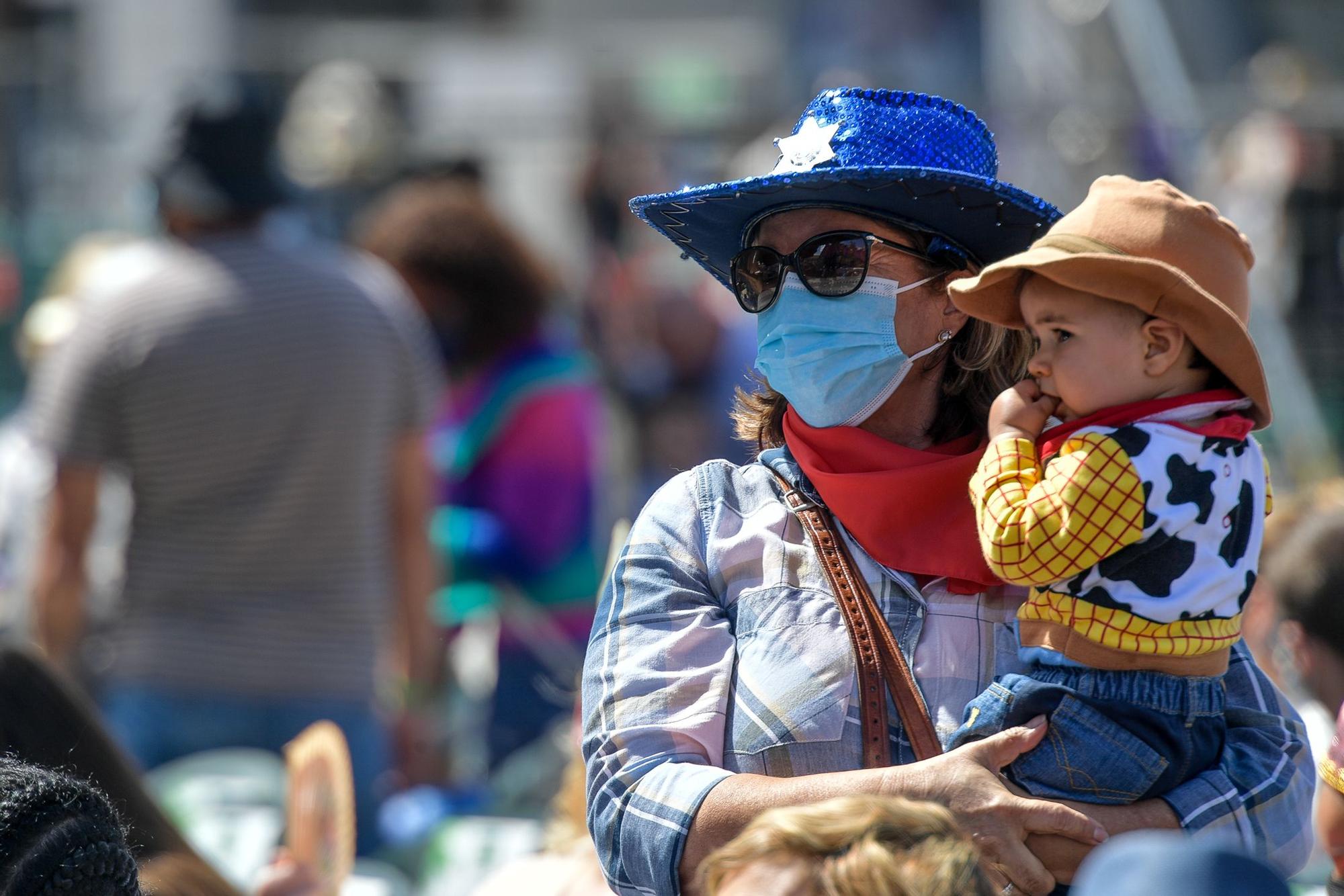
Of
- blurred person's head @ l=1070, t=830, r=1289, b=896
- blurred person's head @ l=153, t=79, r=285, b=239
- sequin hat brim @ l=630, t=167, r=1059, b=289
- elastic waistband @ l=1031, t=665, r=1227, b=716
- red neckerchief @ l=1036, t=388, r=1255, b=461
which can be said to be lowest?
elastic waistband @ l=1031, t=665, r=1227, b=716

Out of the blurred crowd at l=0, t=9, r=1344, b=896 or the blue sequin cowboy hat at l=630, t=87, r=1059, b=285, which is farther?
the blurred crowd at l=0, t=9, r=1344, b=896

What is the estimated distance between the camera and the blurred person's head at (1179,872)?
1269 millimetres

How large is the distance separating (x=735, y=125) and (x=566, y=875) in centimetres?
941

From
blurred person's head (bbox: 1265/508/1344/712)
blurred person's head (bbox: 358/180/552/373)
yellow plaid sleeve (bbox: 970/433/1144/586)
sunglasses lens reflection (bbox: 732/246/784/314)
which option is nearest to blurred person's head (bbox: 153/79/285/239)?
blurred person's head (bbox: 358/180/552/373)

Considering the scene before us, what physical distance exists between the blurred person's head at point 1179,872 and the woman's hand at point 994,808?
0.48 metres

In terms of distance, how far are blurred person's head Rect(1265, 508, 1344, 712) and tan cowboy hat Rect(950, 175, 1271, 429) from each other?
4.56 ft

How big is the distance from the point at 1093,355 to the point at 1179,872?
0.80m

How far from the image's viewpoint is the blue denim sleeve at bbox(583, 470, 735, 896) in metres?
1.91

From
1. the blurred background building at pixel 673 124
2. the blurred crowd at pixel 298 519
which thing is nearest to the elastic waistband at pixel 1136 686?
the blurred crowd at pixel 298 519

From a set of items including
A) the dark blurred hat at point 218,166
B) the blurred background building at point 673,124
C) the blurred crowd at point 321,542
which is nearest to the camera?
the blurred crowd at point 321,542

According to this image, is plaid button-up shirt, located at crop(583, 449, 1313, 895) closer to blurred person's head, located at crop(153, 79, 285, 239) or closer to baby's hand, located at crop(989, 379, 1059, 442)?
baby's hand, located at crop(989, 379, 1059, 442)

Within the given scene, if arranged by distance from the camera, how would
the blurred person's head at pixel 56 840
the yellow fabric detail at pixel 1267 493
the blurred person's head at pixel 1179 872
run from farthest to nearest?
the yellow fabric detail at pixel 1267 493 < the blurred person's head at pixel 56 840 < the blurred person's head at pixel 1179 872

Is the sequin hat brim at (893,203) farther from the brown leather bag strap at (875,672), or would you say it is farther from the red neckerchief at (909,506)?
the brown leather bag strap at (875,672)

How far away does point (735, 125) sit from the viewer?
38.7 feet
